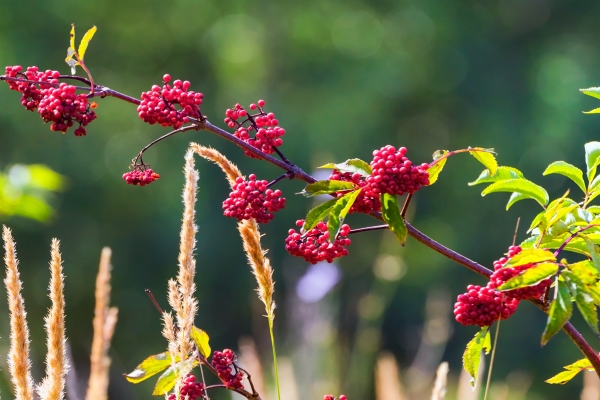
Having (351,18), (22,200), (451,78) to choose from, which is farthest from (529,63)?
(22,200)

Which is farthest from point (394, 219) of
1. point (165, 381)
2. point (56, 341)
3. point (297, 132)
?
point (297, 132)

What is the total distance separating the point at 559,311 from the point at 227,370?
0.55 meters

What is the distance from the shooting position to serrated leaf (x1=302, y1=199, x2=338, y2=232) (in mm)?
1042

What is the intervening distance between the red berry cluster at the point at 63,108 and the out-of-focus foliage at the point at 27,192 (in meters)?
1.09

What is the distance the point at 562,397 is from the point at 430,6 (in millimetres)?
7455

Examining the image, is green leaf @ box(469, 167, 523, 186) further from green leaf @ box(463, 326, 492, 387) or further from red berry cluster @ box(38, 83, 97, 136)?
red berry cluster @ box(38, 83, 97, 136)

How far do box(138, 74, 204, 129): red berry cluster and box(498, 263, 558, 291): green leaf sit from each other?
507 millimetres

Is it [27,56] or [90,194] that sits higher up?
[27,56]

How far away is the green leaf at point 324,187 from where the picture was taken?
3.36ft

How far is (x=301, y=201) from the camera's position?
1181cm

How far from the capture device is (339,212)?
104 cm

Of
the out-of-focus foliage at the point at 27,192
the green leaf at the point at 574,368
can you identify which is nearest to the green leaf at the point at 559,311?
the green leaf at the point at 574,368

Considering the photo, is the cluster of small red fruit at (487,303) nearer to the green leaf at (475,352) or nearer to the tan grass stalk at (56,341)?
the green leaf at (475,352)

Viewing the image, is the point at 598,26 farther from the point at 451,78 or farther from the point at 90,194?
the point at 90,194
